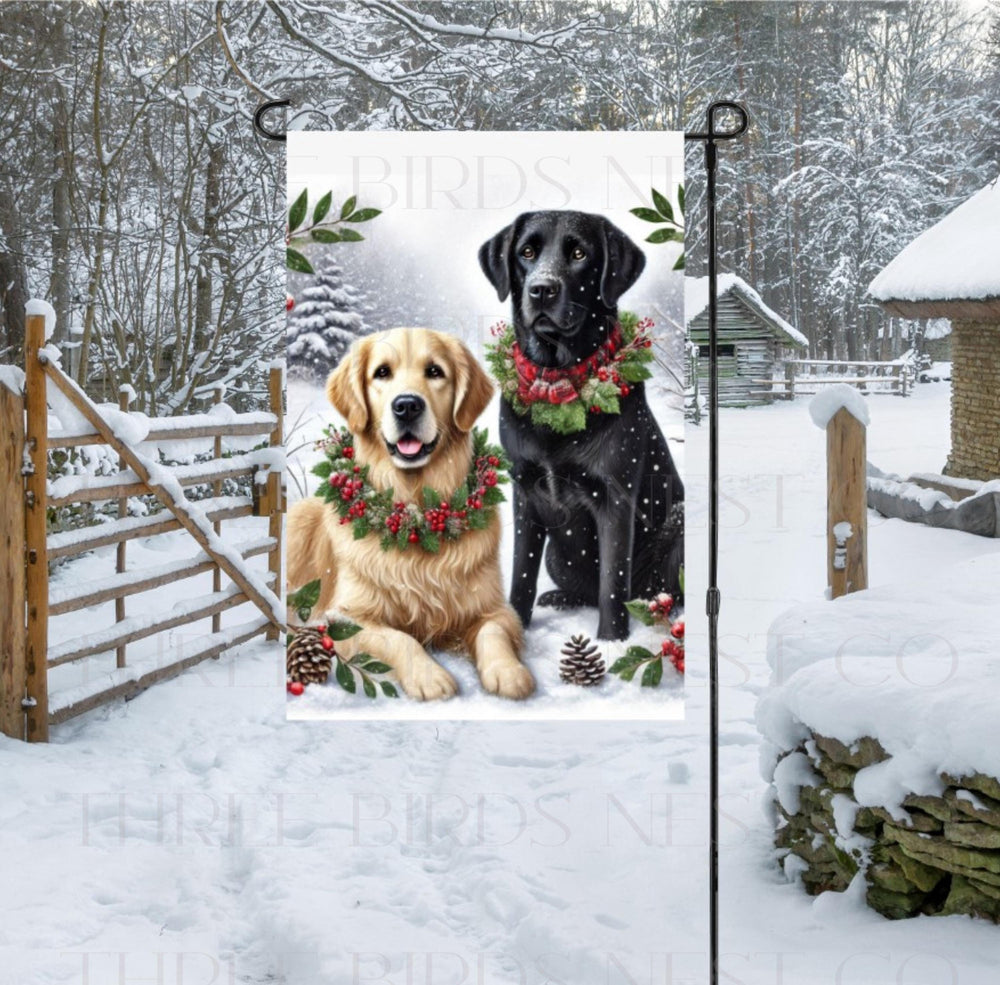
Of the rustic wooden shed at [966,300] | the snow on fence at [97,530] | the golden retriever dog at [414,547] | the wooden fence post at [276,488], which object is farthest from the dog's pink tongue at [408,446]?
the rustic wooden shed at [966,300]

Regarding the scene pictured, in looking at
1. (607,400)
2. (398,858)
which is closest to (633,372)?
(607,400)

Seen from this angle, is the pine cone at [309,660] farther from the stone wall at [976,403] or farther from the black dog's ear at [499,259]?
the stone wall at [976,403]

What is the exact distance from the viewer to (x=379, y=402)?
2.73m

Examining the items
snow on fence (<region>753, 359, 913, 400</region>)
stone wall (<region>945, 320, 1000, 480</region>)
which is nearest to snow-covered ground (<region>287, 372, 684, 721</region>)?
snow on fence (<region>753, 359, 913, 400</region>)

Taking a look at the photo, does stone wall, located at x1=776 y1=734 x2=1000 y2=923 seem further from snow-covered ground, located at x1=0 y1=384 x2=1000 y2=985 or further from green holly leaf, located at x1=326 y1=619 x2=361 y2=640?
green holly leaf, located at x1=326 y1=619 x2=361 y2=640

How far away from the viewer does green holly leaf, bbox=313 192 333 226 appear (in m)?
2.64

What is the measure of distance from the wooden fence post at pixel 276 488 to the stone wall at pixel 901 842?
2696 mm

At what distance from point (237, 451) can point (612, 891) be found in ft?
13.5

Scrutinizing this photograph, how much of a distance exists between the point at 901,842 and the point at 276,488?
3.06m

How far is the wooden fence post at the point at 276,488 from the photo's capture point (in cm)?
491

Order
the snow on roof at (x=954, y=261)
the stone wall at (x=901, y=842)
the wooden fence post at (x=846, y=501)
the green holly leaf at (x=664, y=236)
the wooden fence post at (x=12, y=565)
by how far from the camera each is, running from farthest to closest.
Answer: the snow on roof at (x=954, y=261), the wooden fence post at (x=12, y=565), the wooden fence post at (x=846, y=501), the green holly leaf at (x=664, y=236), the stone wall at (x=901, y=842)

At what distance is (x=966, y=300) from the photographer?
5793 millimetres

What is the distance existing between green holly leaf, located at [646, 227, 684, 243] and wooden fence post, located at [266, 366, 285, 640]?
8.11ft

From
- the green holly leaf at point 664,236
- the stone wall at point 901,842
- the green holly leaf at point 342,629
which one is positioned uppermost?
the green holly leaf at point 664,236
